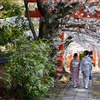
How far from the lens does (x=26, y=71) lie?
22.4 feet

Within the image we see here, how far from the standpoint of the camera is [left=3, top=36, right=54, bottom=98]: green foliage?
268 inches

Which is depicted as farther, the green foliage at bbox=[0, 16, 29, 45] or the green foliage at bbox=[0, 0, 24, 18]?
the green foliage at bbox=[0, 0, 24, 18]

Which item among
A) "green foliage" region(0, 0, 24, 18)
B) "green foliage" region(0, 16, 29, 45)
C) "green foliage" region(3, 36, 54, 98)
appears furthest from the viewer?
"green foliage" region(0, 0, 24, 18)

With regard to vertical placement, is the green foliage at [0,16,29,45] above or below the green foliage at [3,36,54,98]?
above

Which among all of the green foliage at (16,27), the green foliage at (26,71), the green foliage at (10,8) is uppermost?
the green foliage at (10,8)

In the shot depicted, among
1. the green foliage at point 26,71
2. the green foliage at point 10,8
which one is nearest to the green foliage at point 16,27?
the green foliage at point 10,8

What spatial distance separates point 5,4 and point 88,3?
4801mm

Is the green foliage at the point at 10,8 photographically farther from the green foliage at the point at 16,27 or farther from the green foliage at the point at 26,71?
the green foliage at the point at 26,71

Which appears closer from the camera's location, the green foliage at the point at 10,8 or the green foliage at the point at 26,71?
the green foliage at the point at 26,71

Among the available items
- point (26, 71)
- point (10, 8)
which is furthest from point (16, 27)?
point (26, 71)

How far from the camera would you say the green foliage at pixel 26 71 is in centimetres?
680

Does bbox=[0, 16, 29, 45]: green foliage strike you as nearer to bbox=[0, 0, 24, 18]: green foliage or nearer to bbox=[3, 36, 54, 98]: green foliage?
bbox=[0, 0, 24, 18]: green foliage

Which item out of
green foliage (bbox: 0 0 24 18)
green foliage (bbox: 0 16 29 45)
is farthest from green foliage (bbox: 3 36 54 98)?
green foliage (bbox: 0 0 24 18)

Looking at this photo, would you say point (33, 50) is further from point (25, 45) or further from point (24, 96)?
point (24, 96)
